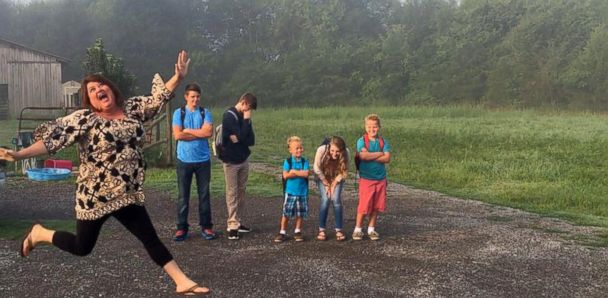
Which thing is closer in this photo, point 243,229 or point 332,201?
point 332,201

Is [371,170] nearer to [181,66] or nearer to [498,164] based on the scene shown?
[181,66]

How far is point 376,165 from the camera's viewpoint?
7328 millimetres

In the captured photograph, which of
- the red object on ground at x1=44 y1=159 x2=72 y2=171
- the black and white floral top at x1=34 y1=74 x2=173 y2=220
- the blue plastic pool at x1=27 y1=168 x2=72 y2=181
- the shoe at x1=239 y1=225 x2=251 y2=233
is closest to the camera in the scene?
the black and white floral top at x1=34 y1=74 x2=173 y2=220

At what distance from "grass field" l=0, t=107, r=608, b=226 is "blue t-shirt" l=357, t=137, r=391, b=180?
3.40 m

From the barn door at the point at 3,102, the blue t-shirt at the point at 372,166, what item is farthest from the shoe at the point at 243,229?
the barn door at the point at 3,102

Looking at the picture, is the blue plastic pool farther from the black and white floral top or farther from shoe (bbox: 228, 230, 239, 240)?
the black and white floral top

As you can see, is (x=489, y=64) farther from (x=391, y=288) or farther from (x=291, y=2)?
(x=391, y=288)

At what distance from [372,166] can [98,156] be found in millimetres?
3497

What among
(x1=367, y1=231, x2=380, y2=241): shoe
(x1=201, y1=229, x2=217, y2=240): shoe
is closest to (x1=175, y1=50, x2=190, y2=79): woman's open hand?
(x1=201, y1=229, x2=217, y2=240): shoe

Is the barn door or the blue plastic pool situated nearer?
the blue plastic pool

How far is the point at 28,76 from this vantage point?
102 ft

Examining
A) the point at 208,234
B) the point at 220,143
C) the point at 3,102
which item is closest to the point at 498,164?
the point at 220,143

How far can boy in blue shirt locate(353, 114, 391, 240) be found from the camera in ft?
23.8

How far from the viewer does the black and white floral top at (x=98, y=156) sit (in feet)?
15.1
